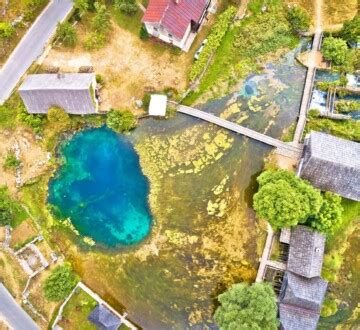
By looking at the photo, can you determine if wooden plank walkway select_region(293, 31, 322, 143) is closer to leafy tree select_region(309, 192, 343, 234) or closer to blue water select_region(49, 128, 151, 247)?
leafy tree select_region(309, 192, 343, 234)

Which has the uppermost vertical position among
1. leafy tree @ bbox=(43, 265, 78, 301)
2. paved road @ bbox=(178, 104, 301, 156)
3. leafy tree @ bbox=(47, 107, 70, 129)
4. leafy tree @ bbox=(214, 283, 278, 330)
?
paved road @ bbox=(178, 104, 301, 156)

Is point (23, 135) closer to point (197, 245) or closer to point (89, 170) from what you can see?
point (89, 170)

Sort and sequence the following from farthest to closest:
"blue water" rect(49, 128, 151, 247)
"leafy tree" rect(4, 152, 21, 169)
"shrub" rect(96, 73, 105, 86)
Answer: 1. "blue water" rect(49, 128, 151, 247)
2. "shrub" rect(96, 73, 105, 86)
3. "leafy tree" rect(4, 152, 21, 169)

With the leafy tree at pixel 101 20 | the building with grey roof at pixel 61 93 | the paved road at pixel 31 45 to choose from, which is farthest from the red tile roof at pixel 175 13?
the paved road at pixel 31 45

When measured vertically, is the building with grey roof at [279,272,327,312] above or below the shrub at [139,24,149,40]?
below

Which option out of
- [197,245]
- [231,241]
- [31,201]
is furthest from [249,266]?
[31,201]

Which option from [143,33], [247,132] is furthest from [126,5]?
[247,132]

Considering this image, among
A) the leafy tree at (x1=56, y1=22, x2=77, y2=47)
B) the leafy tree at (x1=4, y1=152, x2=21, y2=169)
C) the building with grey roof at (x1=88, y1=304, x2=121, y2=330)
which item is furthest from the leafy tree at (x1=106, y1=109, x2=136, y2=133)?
the building with grey roof at (x1=88, y1=304, x2=121, y2=330)
